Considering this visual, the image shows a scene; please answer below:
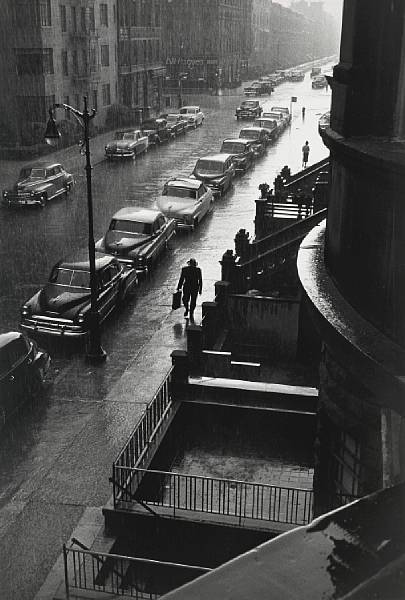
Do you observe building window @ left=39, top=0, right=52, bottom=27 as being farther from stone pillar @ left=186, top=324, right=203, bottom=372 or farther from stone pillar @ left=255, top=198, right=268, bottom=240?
stone pillar @ left=186, top=324, right=203, bottom=372

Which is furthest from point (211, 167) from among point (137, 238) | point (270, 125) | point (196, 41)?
point (196, 41)

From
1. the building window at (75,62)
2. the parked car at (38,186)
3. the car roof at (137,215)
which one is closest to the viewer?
the car roof at (137,215)

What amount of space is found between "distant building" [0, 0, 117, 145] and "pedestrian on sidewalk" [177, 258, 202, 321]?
1168 inches

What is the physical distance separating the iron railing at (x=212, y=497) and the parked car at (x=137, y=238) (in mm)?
11260

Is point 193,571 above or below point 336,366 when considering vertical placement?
below

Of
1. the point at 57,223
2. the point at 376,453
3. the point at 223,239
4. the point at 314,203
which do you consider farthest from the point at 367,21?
the point at 57,223

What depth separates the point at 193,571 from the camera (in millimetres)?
7840

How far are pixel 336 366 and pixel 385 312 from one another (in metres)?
1.77

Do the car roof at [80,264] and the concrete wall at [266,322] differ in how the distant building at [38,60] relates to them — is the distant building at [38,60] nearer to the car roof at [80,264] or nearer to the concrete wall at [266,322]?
the car roof at [80,264]

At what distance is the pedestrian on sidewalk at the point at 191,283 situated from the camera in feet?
56.1

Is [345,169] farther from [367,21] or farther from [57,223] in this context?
[57,223]

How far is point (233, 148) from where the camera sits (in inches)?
1560

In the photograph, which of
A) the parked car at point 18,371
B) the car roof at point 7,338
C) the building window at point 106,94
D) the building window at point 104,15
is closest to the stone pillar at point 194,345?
the parked car at point 18,371

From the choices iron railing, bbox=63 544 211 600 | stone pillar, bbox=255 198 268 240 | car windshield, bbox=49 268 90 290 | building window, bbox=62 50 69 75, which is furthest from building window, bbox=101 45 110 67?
iron railing, bbox=63 544 211 600
